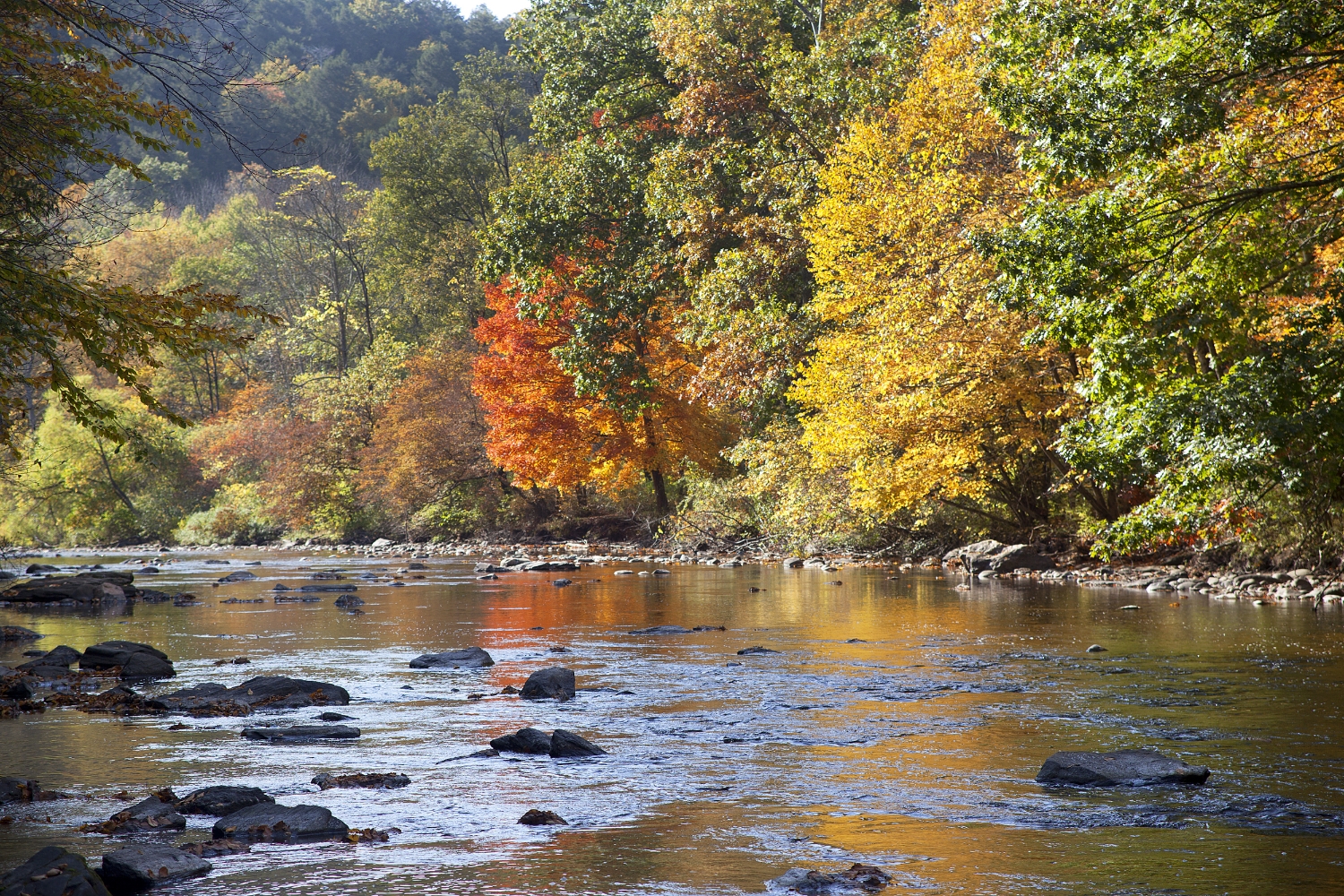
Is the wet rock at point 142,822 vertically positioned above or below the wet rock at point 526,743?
below

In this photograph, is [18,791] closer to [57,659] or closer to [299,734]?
[299,734]

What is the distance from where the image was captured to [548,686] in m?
9.44

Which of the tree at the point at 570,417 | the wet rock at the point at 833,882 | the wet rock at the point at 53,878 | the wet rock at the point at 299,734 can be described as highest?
the tree at the point at 570,417

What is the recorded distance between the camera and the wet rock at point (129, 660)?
1084 cm

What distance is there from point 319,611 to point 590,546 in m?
16.2

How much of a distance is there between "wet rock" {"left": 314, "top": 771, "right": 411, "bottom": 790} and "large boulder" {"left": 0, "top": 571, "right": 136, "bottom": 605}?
49.9ft

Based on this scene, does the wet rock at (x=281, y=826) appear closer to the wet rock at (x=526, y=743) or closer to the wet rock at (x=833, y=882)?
the wet rock at (x=526, y=743)

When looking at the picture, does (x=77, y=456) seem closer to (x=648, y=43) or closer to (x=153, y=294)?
(x=648, y=43)

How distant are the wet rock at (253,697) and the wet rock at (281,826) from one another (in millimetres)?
3524

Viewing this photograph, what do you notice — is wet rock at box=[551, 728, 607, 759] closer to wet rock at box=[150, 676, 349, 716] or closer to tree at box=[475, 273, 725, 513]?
wet rock at box=[150, 676, 349, 716]

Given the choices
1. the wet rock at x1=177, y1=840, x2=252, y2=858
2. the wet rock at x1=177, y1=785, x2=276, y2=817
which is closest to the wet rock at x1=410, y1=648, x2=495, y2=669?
the wet rock at x1=177, y1=785, x2=276, y2=817

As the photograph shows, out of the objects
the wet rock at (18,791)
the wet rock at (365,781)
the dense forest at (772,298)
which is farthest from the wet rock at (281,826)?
the dense forest at (772,298)

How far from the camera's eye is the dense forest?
10836 mm

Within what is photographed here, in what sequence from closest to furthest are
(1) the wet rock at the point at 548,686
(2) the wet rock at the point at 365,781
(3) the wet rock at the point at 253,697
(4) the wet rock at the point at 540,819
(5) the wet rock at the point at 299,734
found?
(4) the wet rock at the point at 540,819 < (2) the wet rock at the point at 365,781 < (5) the wet rock at the point at 299,734 < (3) the wet rock at the point at 253,697 < (1) the wet rock at the point at 548,686
